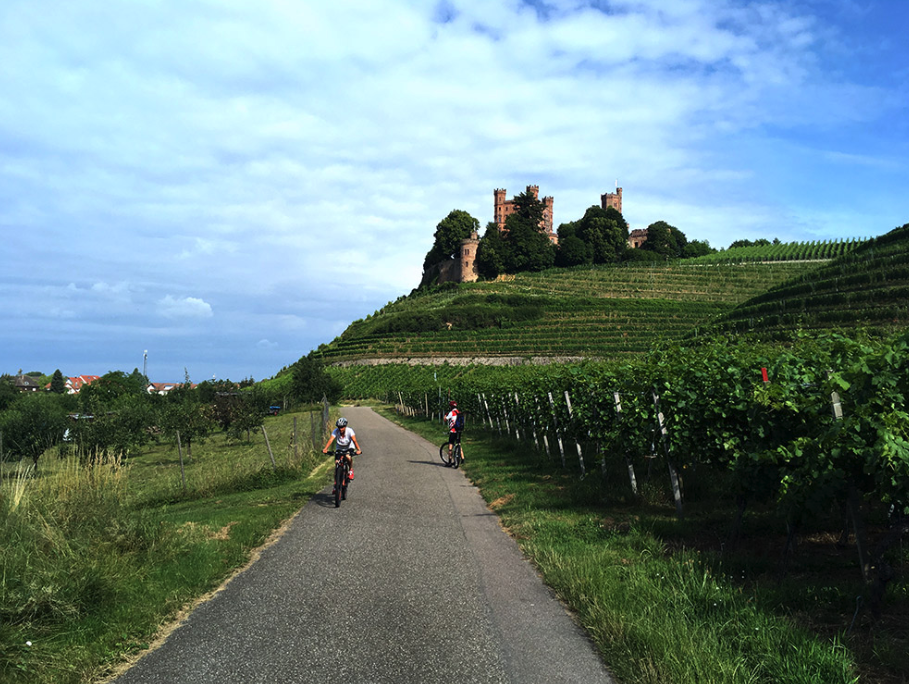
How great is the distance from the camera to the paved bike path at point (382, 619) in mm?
4840

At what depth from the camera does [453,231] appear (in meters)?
146

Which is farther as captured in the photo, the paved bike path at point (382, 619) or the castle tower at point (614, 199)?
the castle tower at point (614, 199)

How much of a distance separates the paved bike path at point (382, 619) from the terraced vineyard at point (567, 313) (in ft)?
200

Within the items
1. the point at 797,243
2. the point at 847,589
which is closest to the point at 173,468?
the point at 847,589

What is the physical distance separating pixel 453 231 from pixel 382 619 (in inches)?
5648

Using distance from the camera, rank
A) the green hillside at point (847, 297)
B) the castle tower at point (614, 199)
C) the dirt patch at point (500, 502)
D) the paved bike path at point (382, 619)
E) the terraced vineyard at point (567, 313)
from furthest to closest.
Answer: the castle tower at point (614, 199) < the terraced vineyard at point (567, 313) < the green hillside at point (847, 297) < the dirt patch at point (500, 502) < the paved bike path at point (382, 619)

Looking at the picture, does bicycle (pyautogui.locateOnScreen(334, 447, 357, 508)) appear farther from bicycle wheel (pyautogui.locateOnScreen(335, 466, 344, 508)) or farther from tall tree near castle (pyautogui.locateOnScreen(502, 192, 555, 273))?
tall tree near castle (pyautogui.locateOnScreen(502, 192, 555, 273))

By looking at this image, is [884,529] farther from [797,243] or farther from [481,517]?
[797,243]

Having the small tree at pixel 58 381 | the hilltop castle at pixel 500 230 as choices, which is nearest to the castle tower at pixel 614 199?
the hilltop castle at pixel 500 230

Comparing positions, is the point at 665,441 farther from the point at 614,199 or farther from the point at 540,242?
the point at 614,199

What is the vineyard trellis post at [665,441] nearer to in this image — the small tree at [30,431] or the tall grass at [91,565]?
the tall grass at [91,565]

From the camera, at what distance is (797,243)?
458 ft

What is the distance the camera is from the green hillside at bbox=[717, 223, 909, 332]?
1634 inches

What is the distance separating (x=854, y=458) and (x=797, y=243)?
15450 centimetres
